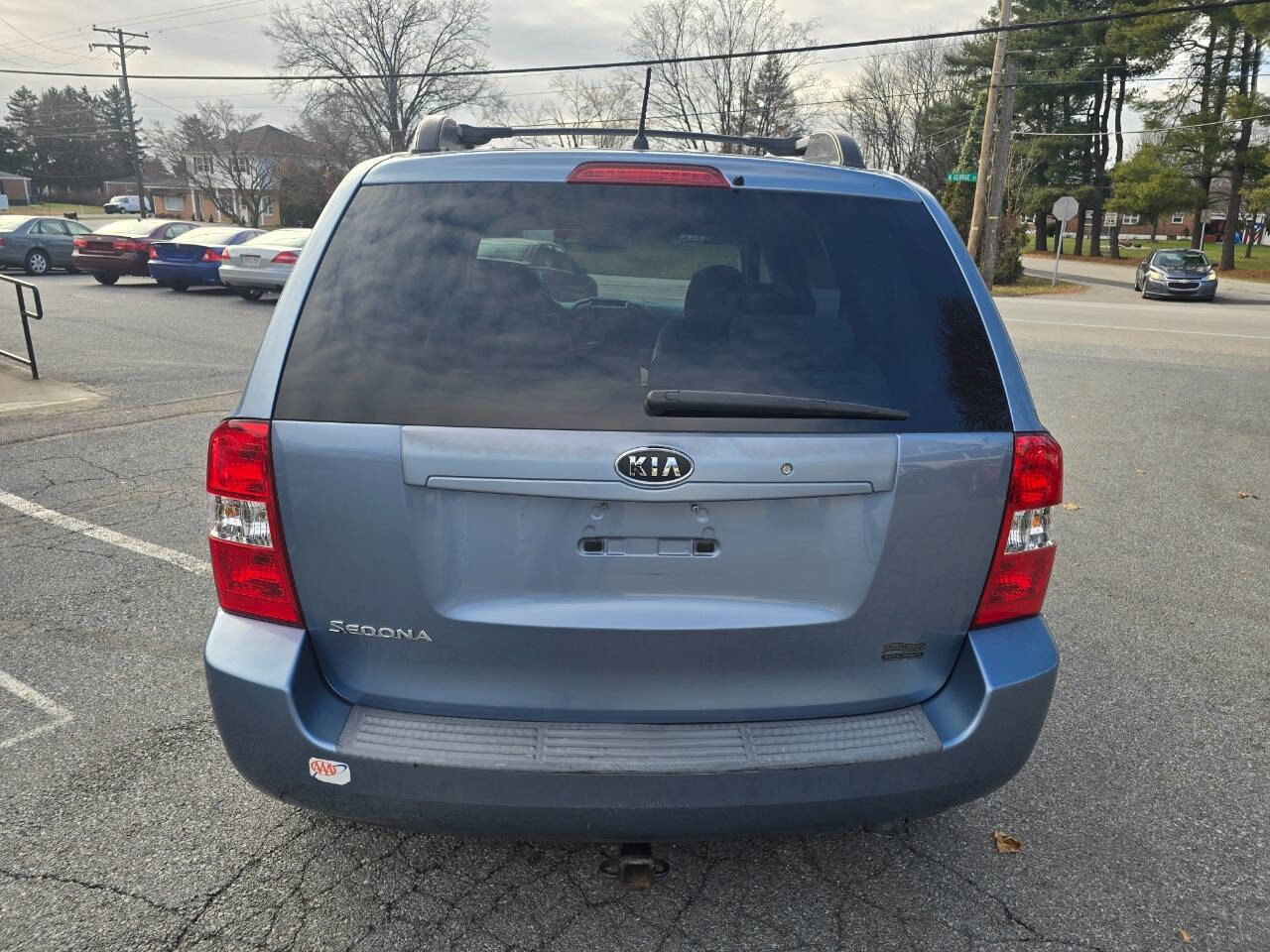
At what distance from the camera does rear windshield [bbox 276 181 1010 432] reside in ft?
6.91

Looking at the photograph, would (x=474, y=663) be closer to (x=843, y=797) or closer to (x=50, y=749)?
(x=843, y=797)

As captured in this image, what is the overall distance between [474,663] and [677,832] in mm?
592

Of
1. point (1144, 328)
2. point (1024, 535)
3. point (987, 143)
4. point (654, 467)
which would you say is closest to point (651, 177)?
point (654, 467)

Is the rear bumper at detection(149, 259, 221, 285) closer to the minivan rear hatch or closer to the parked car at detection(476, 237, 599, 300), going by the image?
the parked car at detection(476, 237, 599, 300)

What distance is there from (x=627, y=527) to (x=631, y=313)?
0.52 m

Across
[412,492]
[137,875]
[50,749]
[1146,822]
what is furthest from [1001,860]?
[50,749]

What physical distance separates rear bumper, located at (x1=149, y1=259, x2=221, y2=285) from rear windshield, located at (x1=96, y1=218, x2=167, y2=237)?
9.25 feet

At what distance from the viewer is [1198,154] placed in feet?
156

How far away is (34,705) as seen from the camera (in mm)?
3586

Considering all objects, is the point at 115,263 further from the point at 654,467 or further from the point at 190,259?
the point at 654,467

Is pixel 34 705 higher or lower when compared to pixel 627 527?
lower

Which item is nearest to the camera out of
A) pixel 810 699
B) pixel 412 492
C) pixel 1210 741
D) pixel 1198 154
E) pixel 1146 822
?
pixel 412 492

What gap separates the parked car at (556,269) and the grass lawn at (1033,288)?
30230mm

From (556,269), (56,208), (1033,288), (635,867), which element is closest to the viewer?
(635,867)
